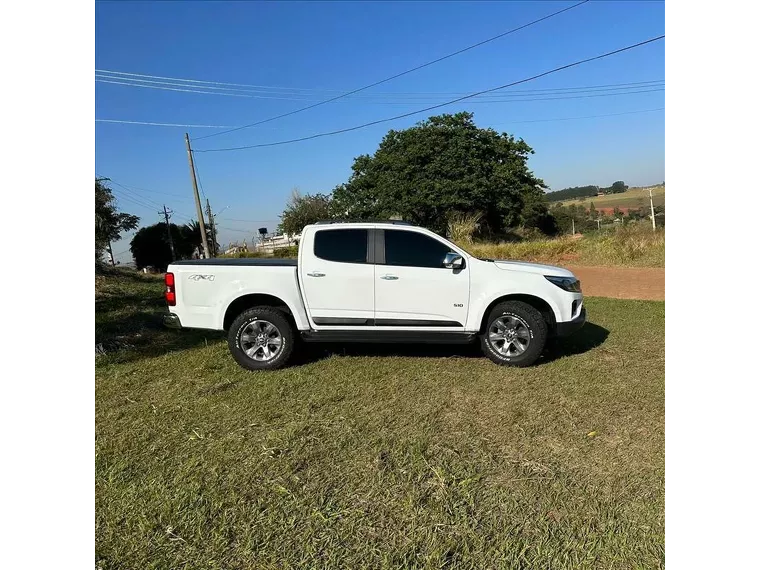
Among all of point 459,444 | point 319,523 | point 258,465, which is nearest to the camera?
point 319,523

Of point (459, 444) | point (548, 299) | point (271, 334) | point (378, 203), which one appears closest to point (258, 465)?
point (459, 444)

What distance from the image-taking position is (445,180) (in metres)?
34.6

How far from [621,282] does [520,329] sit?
9062mm

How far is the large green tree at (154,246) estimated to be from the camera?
115 feet

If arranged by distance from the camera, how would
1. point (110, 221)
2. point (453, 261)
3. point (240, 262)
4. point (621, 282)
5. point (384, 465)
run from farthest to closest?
point (110, 221)
point (621, 282)
point (240, 262)
point (453, 261)
point (384, 465)

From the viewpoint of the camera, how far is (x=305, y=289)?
5148 millimetres

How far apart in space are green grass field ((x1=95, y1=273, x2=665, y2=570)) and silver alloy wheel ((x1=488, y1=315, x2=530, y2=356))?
0.25 m

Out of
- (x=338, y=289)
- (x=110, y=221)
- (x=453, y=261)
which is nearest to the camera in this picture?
(x=453, y=261)

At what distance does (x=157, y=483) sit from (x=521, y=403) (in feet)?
9.89

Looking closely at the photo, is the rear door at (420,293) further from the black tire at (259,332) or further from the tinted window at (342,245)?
the black tire at (259,332)

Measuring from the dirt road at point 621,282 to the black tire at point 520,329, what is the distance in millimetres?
5595

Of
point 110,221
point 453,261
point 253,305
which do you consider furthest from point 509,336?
point 110,221

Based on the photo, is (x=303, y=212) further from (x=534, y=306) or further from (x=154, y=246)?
(x=534, y=306)
